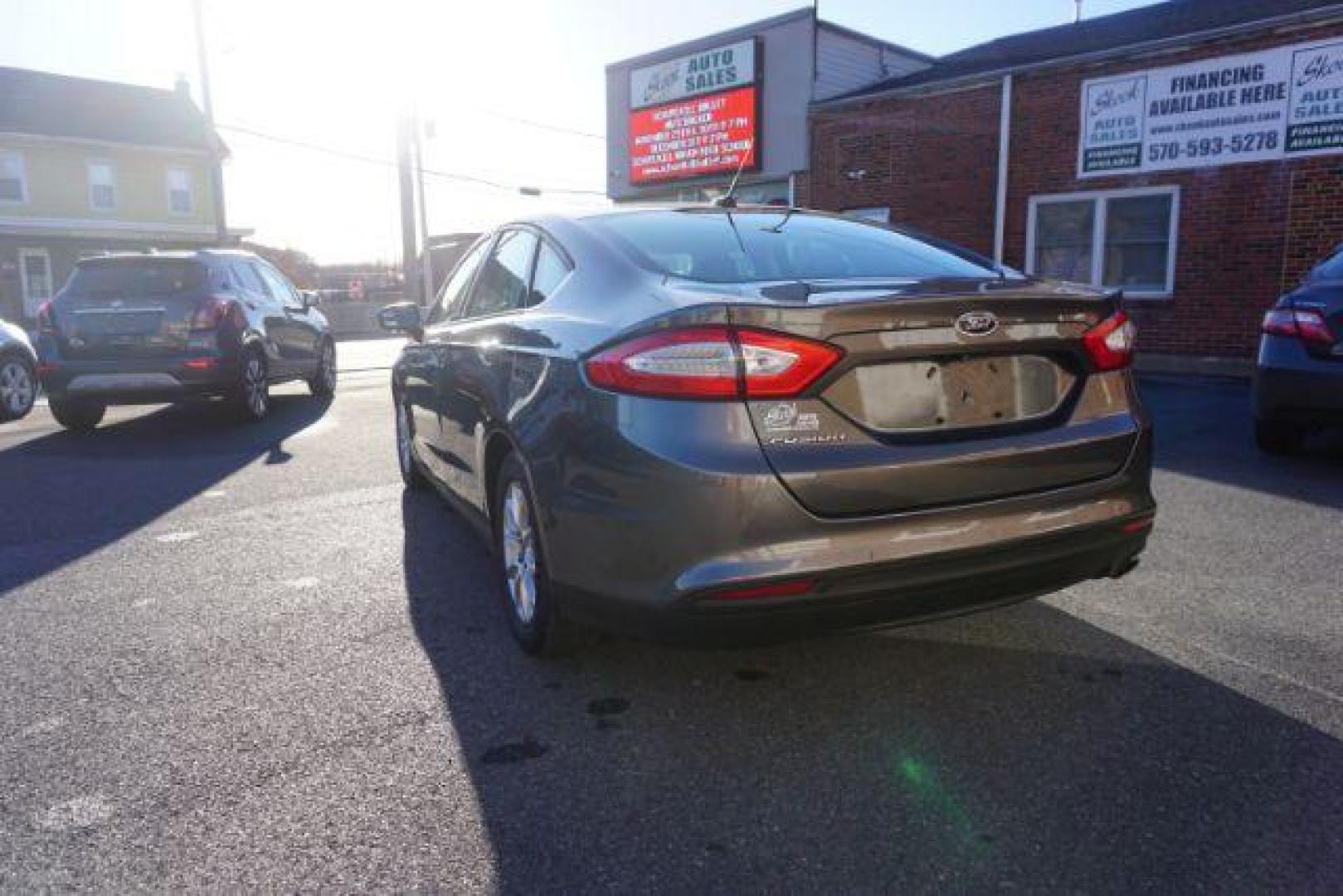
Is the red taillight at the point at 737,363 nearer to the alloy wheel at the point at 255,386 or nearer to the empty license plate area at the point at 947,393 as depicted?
the empty license plate area at the point at 947,393

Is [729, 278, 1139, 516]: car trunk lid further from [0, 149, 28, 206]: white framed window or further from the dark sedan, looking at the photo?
[0, 149, 28, 206]: white framed window

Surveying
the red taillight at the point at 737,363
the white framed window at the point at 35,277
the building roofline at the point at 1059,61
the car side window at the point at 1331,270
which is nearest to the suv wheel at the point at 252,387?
the red taillight at the point at 737,363

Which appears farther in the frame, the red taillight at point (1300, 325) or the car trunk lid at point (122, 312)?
the car trunk lid at point (122, 312)

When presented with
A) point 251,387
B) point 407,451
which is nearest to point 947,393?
point 407,451

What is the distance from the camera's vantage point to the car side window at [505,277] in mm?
3855

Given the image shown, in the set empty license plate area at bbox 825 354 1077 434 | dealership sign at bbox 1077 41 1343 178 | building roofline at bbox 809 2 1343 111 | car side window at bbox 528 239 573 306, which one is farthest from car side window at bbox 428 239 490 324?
building roofline at bbox 809 2 1343 111

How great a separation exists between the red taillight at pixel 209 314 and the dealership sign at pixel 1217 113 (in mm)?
11949

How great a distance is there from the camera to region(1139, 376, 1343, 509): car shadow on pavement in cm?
578

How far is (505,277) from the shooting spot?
13.6ft

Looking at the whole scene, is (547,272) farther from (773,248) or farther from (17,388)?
(17,388)

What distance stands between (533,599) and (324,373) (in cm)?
935

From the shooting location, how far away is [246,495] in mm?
6121

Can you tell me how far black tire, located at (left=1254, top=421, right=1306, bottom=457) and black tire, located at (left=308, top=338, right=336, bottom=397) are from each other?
370 inches

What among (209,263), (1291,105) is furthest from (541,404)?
(1291,105)
